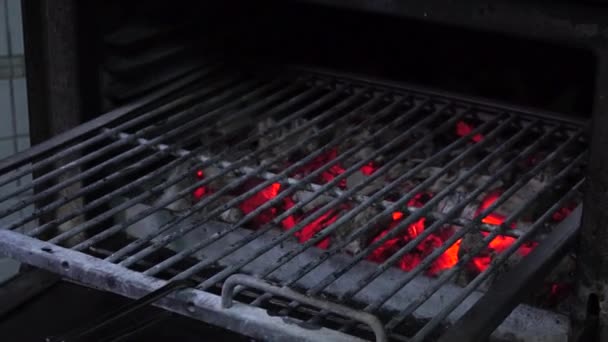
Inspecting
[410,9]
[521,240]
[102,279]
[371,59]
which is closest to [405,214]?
[521,240]

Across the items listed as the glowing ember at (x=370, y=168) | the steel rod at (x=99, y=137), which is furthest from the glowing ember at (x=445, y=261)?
the steel rod at (x=99, y=137)

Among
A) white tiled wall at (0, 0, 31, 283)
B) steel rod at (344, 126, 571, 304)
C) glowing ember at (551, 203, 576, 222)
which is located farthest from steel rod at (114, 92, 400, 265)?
white tiled wall at (0, 0, 31, 283)

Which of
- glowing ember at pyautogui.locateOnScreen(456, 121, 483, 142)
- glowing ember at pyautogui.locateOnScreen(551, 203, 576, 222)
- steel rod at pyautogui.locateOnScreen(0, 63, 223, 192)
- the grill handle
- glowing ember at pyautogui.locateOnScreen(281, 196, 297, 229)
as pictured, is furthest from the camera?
glowing ember at pyautogui.locateOnScreen(456, 121, 483, 142)

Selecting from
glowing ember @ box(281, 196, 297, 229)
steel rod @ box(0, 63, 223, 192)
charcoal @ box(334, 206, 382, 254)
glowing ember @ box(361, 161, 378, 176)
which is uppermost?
steel rod @ box(0, 63, 223, 192)

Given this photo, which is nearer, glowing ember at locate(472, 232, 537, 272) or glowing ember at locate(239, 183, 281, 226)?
glowing ember at locate(472, 232, 537, 272)

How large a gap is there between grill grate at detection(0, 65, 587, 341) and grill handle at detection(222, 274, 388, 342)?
13 cm

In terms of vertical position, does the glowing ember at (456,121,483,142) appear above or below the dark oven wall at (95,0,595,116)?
below

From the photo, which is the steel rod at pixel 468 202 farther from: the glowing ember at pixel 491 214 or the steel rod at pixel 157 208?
the steel rod at pixel 157 208

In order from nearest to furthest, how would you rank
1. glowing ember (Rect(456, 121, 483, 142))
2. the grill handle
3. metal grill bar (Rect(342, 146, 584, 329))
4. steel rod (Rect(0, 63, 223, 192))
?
the grill handle, metal grill bar (Rect(342, 146, 584, 329)), steel rod (Rect(0, 63, 223, 192)), glowing ember (Rect(456, 121, 483, 142))

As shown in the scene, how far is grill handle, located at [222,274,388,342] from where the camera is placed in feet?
2.96

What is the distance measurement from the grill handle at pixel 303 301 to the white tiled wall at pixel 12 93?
89cm

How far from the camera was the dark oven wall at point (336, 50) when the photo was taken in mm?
1565

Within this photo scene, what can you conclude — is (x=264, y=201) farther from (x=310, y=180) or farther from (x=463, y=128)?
(x=463, y=128)

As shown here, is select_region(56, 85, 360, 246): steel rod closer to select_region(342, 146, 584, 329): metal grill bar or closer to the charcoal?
the charcoal
